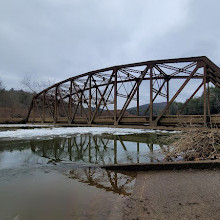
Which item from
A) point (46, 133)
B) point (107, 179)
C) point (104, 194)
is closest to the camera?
point (104, 194)

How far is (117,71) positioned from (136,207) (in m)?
12.4

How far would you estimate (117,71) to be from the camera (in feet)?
43.9

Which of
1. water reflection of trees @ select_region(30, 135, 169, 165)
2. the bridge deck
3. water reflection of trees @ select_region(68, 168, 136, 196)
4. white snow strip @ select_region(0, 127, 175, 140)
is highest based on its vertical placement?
the bridge deck

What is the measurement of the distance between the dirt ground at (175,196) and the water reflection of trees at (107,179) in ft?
0.46

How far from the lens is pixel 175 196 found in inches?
80.7

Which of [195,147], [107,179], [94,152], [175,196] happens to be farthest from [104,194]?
[195,147]

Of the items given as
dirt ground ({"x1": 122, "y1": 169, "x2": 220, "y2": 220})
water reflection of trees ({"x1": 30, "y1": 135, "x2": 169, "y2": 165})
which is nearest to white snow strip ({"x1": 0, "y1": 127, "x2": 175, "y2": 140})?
water reflection of trees ({"x1": 30, "y1": 135, "x2": 169, "y2": 165})

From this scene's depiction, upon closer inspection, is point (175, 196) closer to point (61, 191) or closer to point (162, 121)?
point (61, 191)

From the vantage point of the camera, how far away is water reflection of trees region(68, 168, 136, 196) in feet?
7.75

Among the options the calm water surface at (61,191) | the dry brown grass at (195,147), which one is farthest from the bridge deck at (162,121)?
the calm water surface at (61,191)

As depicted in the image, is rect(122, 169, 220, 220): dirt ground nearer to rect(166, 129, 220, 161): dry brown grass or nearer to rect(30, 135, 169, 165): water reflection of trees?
rect(166, 129, 220, 161): dry brown grass

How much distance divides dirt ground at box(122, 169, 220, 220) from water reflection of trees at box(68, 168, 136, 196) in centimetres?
14

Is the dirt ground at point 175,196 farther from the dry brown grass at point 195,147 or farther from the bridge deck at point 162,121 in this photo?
the bridge deck at point 162,121

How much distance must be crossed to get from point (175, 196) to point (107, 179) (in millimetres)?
1129
